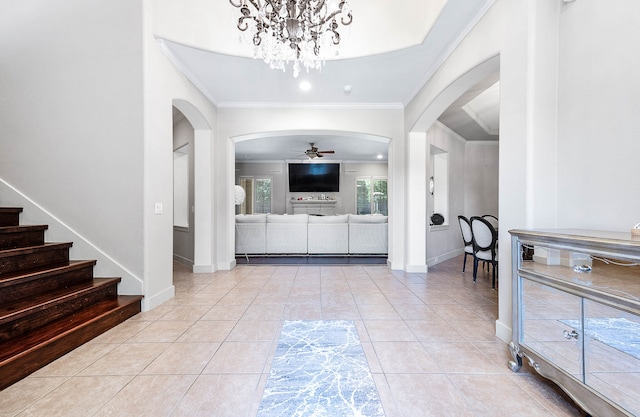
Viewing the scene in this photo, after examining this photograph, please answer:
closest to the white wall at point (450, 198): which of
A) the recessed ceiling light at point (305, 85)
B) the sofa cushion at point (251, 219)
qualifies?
the recessed ceiling light at point (305, 85)

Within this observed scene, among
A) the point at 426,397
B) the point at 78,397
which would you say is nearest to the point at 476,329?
the point at 426,397

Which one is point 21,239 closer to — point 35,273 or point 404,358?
point 35,273

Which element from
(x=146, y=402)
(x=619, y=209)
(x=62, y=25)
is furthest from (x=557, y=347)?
(x=62, y=25)

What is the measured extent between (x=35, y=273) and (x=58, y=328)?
0.59 m

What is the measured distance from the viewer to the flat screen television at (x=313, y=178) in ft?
36.1

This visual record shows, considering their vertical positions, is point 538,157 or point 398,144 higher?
point 398,144

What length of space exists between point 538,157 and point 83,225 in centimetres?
417

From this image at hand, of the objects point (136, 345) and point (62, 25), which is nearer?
point (136, 345)

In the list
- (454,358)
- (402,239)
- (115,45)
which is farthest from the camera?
(402,239)

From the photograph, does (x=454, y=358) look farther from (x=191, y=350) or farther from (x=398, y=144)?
(x=398, y=144)

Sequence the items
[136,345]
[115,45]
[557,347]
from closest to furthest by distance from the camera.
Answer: [557,347] → [136,345] → [115,45]

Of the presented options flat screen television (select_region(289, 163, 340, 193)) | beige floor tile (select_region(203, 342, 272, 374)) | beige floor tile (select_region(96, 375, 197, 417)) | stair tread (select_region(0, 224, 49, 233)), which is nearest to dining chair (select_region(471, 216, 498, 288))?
beige floor tile (select_region(203, 342, 272, 374))

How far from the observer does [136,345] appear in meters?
2.16

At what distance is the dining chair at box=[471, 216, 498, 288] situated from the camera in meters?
3.71
